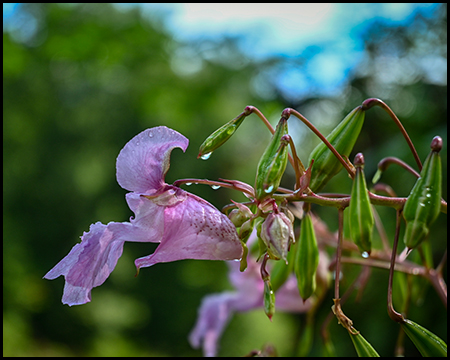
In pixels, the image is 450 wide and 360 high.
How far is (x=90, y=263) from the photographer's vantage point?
0.33m

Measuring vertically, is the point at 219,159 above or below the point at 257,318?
above

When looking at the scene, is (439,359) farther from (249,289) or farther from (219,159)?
(219,159)

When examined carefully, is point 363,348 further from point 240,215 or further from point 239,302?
point 239,302

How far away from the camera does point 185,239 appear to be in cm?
33

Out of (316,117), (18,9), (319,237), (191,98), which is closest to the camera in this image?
(319,237)

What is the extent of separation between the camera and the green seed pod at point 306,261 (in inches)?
15.4

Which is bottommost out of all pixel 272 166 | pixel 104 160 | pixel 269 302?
pixel 104 160

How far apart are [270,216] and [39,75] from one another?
4073 millimetres

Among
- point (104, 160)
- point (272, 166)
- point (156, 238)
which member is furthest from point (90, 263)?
point (104, 160)

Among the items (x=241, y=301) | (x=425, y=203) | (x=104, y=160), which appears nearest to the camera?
(x=425, y=203)

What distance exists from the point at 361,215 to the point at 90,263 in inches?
8.3

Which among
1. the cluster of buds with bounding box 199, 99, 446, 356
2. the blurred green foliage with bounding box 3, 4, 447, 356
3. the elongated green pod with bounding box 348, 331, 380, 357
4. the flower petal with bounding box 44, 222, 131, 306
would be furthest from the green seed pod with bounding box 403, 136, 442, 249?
the blurred green foliage with bounding box 3, 4, 447, 356

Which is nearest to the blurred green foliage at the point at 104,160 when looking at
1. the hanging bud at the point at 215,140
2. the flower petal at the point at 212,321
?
the flower petal at the point at 212,321

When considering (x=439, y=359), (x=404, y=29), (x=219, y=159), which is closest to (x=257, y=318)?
(x=219, y=159)
